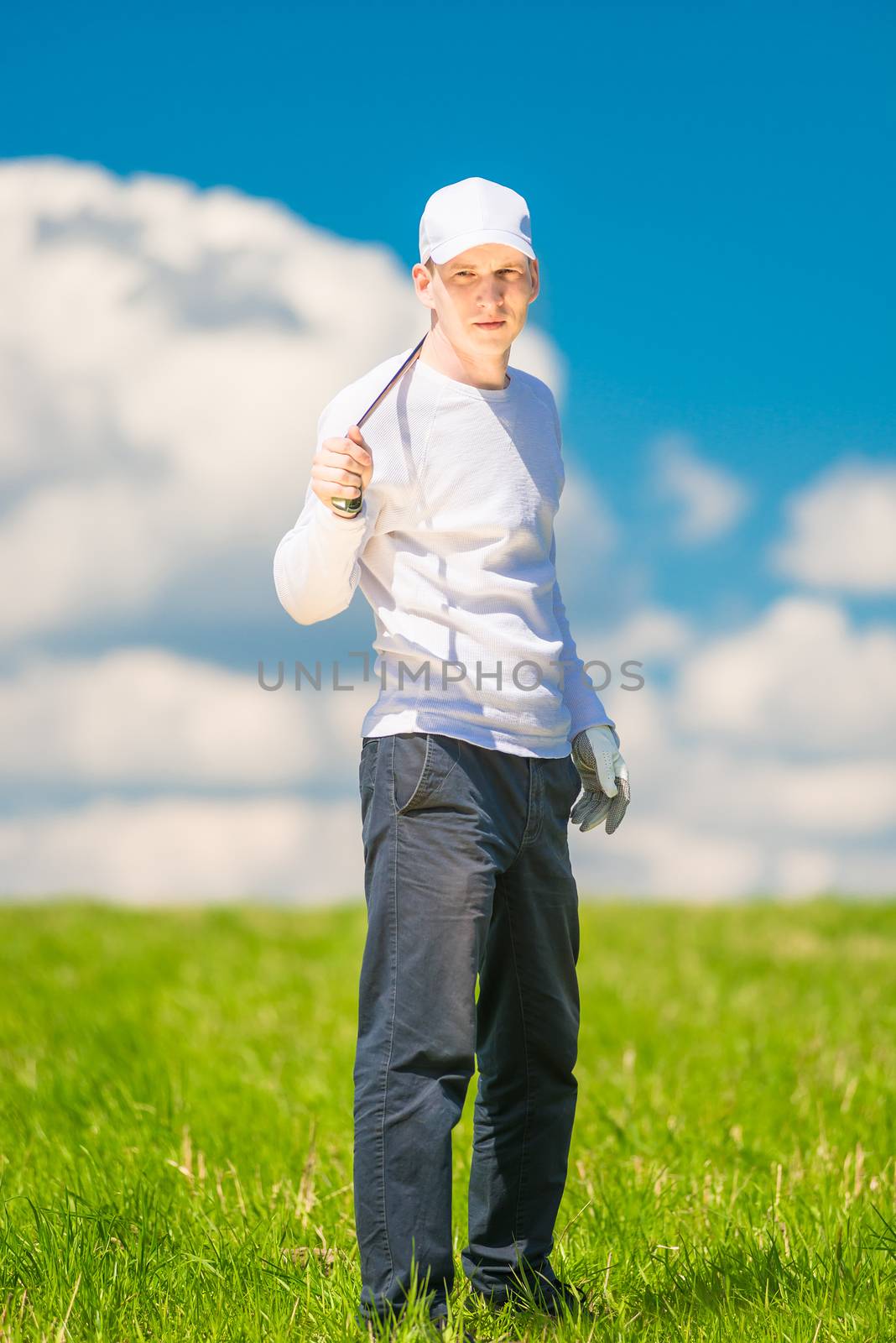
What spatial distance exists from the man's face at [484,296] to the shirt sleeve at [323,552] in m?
0.33

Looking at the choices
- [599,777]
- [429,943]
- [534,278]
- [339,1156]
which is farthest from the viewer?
[339,1156]

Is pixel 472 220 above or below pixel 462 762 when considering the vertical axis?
above

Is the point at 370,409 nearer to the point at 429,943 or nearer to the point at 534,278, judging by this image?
the point at 534,278

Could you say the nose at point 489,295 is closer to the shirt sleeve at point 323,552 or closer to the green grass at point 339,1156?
the shirt sleeve at point 323,552

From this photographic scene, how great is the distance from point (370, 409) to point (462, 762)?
31.4 inches

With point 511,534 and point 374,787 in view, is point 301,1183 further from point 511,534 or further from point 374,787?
point 511,534

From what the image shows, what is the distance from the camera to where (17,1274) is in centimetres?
325

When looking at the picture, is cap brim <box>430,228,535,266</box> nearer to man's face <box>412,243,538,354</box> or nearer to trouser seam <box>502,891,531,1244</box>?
man's face <box>412,243,538,354</box>

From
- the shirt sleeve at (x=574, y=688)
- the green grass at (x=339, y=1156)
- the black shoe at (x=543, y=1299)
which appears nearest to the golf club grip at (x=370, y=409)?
the shirt sleeve at (x=574, y=688)

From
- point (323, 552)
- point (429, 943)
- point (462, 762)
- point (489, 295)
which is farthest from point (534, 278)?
point (429, 943)

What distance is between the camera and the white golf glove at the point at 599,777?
3238mm

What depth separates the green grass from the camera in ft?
10.1

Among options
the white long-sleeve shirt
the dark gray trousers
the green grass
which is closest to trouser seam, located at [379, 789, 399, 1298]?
the dark gray trousers

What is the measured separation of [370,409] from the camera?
9.58 feet
